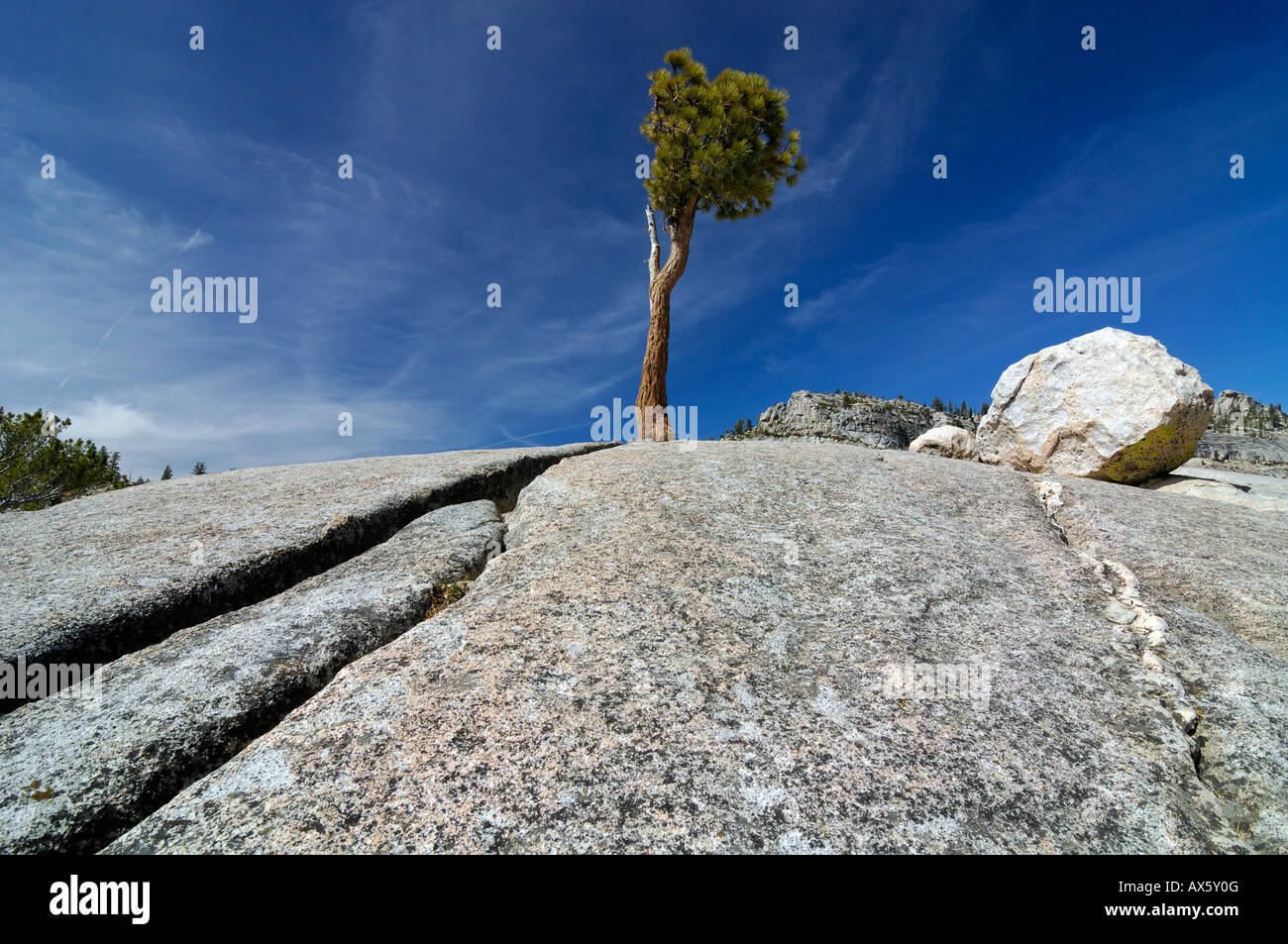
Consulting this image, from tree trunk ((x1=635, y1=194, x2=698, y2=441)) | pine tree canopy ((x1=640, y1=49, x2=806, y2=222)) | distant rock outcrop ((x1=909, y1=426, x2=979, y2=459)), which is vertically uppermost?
pine tree canopy ((x1=640, y1=49, x2=806, y2=222))

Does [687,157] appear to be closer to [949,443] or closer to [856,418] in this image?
[949,443]

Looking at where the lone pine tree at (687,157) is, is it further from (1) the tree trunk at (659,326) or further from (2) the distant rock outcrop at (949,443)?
(2) the distant rock outcrop at (949,443)

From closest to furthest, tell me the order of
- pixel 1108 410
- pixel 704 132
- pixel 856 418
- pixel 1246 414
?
pixel 1108 410
pixel 704 132
pixel 856 418
pixel 1246 414

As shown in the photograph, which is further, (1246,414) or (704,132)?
(1246,414)

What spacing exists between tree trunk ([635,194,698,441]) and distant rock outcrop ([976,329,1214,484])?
10.4 m

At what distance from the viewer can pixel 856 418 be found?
3725 inches

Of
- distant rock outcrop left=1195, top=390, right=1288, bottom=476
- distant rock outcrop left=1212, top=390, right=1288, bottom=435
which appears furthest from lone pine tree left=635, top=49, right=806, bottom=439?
distant rock outcrop left=1212, top=390, right=1288, bottom=435

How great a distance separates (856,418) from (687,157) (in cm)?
8208

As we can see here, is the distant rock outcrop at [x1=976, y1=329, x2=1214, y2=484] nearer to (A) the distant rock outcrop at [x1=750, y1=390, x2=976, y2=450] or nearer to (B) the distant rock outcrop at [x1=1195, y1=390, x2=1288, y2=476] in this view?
(B) the distant rock outcrop at [x1=1195, y1=390, x2=1288, y2=476]

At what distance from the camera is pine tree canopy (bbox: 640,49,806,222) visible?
19.7 m

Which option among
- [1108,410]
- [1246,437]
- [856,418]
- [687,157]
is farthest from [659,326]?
[856,418]

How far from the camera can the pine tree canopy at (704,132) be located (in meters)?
19.7

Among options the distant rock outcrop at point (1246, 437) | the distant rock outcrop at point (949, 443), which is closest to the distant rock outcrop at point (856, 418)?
the distant rock outcrop at point (1246, 437)

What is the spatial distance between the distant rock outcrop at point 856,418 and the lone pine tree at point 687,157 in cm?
6860
